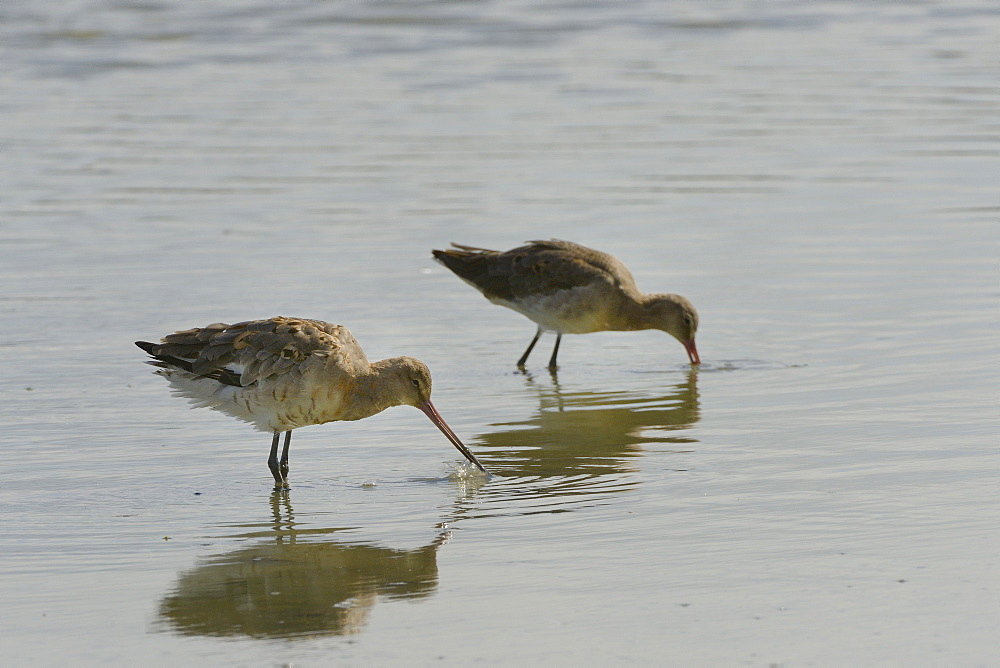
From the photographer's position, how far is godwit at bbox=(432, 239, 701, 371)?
9031mm

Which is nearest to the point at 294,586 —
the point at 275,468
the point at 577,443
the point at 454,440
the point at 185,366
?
the point at 275,468

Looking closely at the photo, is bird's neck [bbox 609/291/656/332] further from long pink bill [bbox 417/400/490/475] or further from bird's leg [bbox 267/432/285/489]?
bird's leg [bbox 267/432/285/489]

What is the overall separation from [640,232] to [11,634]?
24.1 ft

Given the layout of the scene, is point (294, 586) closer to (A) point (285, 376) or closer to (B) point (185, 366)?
(A) point (285, 376)

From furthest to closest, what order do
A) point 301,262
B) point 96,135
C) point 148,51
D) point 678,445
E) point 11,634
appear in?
point 148,51 → point 96,135 → point 301,262 → point 678,445 → point 11,634

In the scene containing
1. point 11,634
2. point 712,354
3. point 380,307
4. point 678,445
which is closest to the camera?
point 11,634

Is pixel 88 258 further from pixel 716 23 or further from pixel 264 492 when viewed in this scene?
pixel 716 23

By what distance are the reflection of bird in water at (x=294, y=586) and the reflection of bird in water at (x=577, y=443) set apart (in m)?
0.57

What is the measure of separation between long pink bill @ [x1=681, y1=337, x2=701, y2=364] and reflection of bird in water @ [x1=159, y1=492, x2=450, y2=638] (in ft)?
11.3

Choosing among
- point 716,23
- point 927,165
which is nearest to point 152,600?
point 927,165

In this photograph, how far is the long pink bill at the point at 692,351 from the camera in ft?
28.8

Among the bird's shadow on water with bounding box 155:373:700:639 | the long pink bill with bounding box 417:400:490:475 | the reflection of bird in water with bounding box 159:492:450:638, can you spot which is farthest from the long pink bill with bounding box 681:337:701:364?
the reflection of bird in water with bounding box 159:492:450:638

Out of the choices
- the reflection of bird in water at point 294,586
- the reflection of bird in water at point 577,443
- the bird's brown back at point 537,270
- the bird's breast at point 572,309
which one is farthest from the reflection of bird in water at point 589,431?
the reflection of bird in water at point 294,586

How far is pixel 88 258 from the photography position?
1081cm
